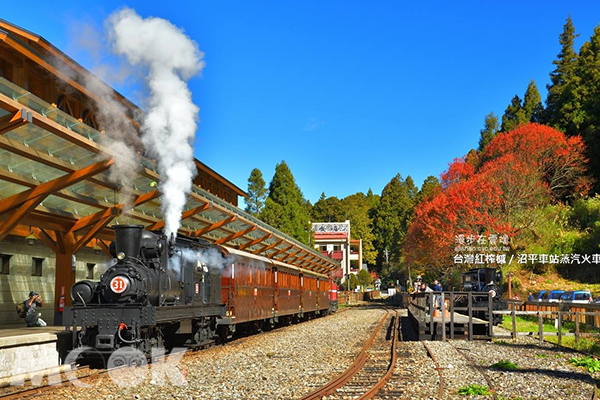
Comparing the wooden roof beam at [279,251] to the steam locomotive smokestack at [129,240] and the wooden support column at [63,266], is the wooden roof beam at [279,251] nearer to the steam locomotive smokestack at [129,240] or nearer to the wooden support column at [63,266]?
the wooden support column at [63,266]

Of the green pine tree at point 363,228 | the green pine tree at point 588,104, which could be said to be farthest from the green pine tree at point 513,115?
the green pine tree at point 363,228

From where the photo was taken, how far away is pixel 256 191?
6488 cm

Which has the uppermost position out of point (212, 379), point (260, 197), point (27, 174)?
point (260, 197)

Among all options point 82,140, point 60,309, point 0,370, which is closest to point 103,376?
point 0,370

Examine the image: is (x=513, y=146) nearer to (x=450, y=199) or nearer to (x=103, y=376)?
(x=450, y=199)

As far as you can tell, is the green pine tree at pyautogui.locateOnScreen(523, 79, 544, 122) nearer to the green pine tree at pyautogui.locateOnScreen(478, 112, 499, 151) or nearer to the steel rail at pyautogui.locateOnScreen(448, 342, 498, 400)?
the green pine tree at pyautogui.locateOnScreen(478, 112, 499, 151)

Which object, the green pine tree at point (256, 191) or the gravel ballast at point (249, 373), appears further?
the green pine tree at point (256, 191)

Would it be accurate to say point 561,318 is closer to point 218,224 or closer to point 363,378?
point 363,378

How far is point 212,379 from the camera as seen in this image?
11.1m

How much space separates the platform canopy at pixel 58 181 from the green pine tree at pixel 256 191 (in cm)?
4057

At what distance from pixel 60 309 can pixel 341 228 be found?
8475 cm

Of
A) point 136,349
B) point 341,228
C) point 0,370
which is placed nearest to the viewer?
point 0,370

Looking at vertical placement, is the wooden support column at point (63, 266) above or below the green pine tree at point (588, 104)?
below

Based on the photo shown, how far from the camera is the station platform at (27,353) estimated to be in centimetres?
1105
